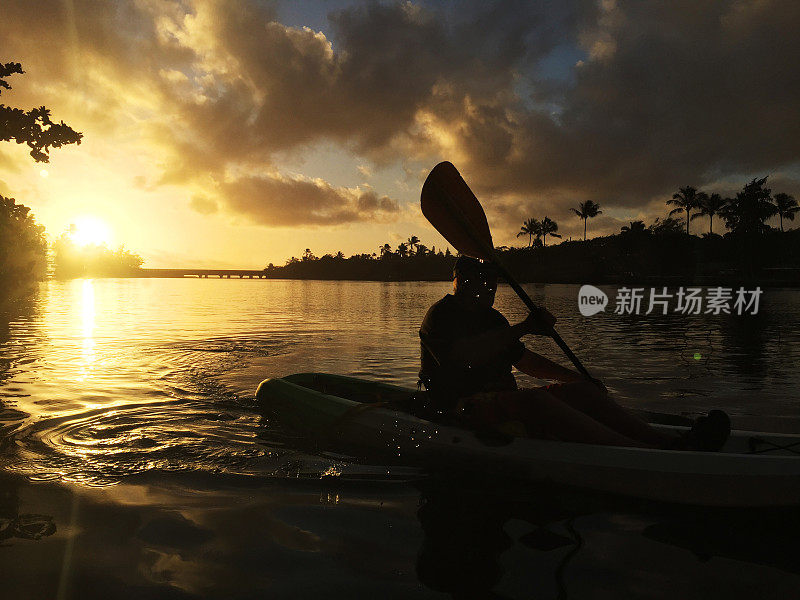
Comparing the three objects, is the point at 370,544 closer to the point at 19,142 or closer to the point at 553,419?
the point at 553,419

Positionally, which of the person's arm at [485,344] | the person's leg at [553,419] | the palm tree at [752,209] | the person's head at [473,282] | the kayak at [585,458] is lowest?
the kayak at [585,458]

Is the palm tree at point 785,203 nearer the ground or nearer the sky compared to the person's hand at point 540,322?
nearer the sky

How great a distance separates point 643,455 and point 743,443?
1148mm

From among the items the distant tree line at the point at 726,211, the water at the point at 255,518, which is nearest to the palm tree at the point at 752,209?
the distant tree line at the point at 726,211

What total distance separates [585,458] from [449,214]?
283 centimetres

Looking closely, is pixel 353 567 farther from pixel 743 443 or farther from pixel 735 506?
pixel 743 443

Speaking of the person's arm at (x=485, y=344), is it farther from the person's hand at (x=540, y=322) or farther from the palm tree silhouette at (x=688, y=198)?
the palm tree silhouette at (x=688, y=198)

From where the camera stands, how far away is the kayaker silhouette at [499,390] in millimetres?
4090

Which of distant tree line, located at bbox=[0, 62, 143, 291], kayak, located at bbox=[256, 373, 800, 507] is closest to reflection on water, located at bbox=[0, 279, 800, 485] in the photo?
kayak, located at bbox=[256, 373, 800, 507]

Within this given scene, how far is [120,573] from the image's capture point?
300 cm

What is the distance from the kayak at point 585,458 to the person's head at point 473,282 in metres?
1.19

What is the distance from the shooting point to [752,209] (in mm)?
63656
